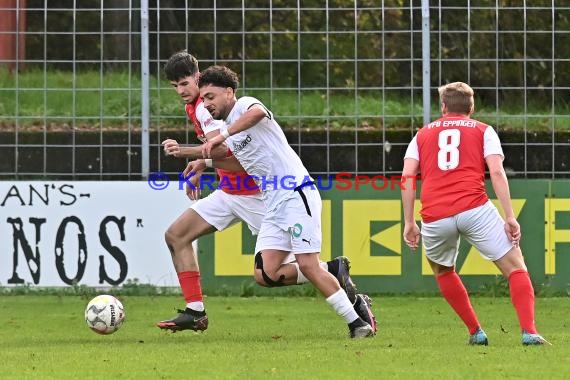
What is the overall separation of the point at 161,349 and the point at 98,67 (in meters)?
5.39

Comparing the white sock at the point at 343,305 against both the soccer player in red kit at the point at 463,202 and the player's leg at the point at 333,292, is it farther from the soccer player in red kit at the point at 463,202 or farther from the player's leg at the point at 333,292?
the soccer player in red kit at the point at 463,202

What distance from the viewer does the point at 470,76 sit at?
46.5ft

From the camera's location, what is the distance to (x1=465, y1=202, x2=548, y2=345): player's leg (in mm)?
8750

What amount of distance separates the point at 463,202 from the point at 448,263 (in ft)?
1.45

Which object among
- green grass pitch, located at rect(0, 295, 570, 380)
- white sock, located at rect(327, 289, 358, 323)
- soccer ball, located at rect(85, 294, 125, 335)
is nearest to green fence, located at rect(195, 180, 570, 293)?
green grass pitch, located at rect(0, 295, 570, 380)

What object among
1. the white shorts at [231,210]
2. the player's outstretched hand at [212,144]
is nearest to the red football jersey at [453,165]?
the player's outstretched hand at [212,144]

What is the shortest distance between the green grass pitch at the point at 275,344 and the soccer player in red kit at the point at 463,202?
1.16 feet

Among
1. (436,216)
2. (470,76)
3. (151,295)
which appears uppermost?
(470,76)

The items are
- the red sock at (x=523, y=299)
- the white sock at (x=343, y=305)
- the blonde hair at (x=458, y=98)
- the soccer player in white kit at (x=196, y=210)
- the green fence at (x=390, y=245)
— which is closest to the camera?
the red sock at (x=523, y=299)

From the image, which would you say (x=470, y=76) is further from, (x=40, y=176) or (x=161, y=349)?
(x=161, y=349)

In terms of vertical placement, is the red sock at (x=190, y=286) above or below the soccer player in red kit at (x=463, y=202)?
below

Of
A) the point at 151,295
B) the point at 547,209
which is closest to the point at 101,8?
the point at 151,295

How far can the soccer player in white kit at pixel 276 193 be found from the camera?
9.55 metres

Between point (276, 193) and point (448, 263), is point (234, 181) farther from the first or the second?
point (448, 263)
